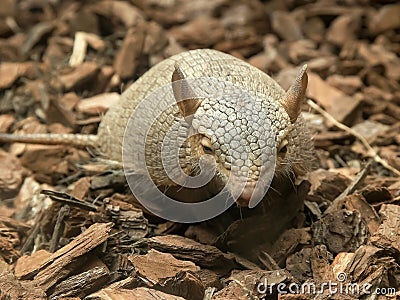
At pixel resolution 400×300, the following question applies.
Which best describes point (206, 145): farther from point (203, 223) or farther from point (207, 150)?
point (203, 223)

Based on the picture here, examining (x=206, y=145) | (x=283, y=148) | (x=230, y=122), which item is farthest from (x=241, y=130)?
(x=283, y=148)

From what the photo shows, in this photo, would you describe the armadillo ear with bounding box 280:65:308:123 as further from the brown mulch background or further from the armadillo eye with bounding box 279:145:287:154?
the brown mulch background

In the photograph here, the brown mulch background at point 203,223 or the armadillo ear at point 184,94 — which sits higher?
the armadillo ear at point 184,94

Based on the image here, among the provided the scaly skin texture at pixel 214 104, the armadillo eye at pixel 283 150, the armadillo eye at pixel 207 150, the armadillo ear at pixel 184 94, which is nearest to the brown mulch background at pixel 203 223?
the scaly skin texture at pixel 214 104

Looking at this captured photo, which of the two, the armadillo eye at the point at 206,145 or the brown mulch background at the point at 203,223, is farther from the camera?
the armadillo eye at the point at 206,145

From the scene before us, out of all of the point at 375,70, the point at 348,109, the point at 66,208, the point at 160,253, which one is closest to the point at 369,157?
the point at 348,109

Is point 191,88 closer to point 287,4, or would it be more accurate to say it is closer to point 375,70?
point 375,70

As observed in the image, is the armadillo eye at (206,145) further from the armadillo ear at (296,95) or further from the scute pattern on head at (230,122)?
the armadillo ear at (296,95)
